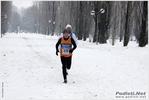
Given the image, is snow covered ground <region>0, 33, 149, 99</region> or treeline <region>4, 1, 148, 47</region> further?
treeline <region>4, 1, 148, 47</region>

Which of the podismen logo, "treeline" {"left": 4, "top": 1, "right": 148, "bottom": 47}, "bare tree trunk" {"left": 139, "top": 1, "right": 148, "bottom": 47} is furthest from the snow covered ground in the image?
"treeline" {"left": 4, "top": 1, "right": 148, "bottom": 47}

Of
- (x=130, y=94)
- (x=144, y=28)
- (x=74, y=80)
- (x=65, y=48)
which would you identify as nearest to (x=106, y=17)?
(x=144, y=28)

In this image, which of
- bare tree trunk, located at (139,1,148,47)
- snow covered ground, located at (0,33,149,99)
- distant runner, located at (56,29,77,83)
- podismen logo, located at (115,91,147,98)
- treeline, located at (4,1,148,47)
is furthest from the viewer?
treeline, located at (4,1,148,47)

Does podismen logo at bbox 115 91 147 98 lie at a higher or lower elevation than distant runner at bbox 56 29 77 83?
lower

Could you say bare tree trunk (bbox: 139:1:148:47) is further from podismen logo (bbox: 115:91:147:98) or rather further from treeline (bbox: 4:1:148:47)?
podismen logo (bbox: 115:91:147:98)

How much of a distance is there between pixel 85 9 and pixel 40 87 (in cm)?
2839

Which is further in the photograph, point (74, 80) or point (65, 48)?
point (74, 80)

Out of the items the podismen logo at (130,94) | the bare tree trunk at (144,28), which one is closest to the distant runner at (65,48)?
the podismen logo at (130,94)

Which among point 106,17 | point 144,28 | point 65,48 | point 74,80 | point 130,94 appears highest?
point 65,48

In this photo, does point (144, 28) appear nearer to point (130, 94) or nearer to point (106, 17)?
point (106, 17)

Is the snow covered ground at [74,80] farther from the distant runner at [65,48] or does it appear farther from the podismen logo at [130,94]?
the distant runner at [65,48]

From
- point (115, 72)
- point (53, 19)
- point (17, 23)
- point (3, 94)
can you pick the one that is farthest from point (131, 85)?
point (17, 23)

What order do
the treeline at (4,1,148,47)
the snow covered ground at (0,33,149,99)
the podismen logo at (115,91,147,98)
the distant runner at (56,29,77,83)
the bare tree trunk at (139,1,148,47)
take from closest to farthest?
the snow covered ground at (0,33,149,99) → the podismen logo at (115,91,147,98) → the distant runner at (56,29,77,83) → the bare tree trunk at (139,1,148,47) → the treeline at (4,1,148,47)

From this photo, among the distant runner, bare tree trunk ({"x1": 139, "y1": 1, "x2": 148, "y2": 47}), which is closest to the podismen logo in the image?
the distant runner
